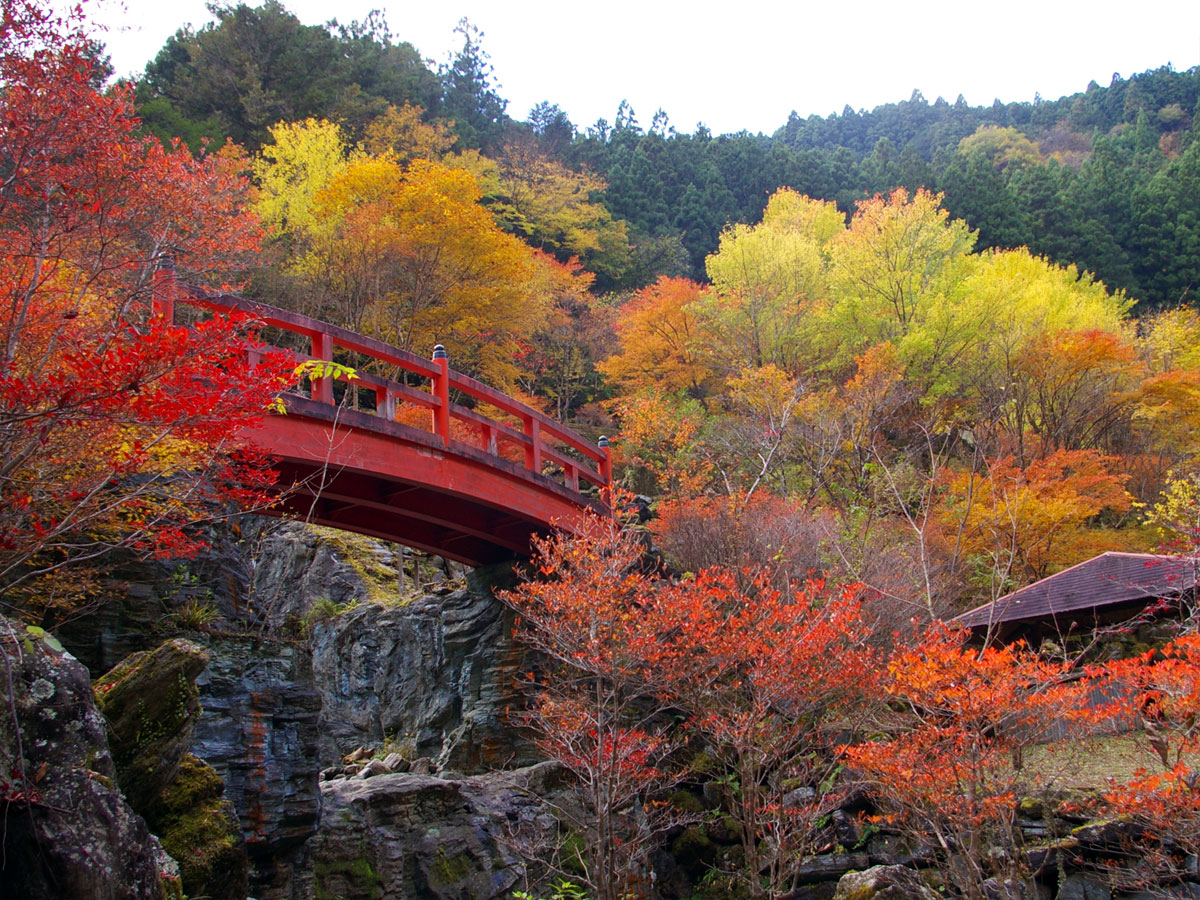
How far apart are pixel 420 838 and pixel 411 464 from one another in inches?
171

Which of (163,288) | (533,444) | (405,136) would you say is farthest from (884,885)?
(405,136)

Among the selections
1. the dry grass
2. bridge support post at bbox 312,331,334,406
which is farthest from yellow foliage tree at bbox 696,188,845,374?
bridge support post at bbox 312,331,334,406

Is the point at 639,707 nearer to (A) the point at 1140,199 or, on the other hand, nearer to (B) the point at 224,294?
(B) the point at 224,294

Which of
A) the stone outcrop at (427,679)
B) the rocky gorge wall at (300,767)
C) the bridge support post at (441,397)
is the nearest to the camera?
the rocky gorge wall at (300,767)

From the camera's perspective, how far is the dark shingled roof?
40.1ft

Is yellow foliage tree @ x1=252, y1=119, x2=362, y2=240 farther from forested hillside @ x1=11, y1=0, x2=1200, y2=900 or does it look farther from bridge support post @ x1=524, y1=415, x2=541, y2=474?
bridge support post @ x1=524, y1=415, x2=541, y2=474

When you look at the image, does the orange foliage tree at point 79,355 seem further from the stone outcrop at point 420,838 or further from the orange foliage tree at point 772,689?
the orange foliage tree at point 772,689

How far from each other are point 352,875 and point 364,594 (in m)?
8.07

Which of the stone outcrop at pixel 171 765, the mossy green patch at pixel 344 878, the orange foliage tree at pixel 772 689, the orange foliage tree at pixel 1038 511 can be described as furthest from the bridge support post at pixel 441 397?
the orange foliage tree at pixel 1038 511

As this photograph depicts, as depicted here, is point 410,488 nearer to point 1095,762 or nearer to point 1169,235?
point 1095,762

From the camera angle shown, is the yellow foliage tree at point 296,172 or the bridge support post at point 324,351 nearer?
the bridge support post at point 324,351

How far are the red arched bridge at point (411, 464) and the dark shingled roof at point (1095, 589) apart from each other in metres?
6.20

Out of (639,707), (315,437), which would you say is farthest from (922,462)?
(315,437)

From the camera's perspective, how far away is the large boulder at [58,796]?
14.6 ft
